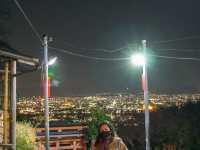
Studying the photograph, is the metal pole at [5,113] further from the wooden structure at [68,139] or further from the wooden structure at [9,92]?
the wooden structure at [68,139]

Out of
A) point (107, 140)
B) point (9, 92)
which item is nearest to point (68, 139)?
point (9, 92)

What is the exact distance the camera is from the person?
5.54 metres

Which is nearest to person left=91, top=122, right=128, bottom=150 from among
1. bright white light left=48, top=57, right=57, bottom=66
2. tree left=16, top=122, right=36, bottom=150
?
tree left=16, top=122, right=36, bottom=150

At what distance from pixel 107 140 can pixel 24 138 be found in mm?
8732

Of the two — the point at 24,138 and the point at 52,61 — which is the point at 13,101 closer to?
the point at 24,138

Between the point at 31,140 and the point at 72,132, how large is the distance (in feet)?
15.0

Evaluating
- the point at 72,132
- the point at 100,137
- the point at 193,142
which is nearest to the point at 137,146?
the point at 193,142

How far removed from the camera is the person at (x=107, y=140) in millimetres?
5539

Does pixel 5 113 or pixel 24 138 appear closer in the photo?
pixel 5 113

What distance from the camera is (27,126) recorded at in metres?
15.0

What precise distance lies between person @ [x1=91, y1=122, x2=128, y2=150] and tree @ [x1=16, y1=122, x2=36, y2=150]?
8180 mm

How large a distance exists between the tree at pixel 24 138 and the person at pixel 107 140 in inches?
322

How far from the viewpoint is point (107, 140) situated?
18.4 feet

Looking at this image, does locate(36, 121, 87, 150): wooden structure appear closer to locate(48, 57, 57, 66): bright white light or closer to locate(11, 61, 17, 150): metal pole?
locate(48, 57, 57, 66): bright white light
